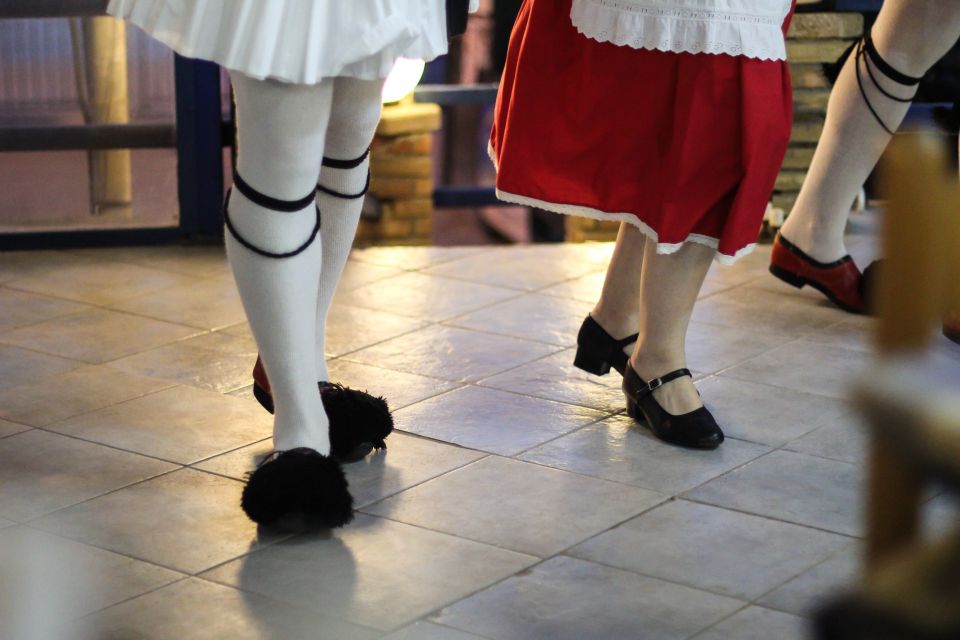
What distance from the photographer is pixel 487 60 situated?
5.00 m

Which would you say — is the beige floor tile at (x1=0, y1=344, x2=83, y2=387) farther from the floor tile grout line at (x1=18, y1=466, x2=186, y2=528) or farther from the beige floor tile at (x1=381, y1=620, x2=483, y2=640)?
the beige floor tile at (x1=381, y1=620, x2=483, y2=640)

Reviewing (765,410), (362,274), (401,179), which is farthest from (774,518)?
(401,179)

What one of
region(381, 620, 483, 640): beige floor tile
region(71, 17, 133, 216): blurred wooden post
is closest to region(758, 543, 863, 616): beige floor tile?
region(381, 620, 483, 640): beige floor tile

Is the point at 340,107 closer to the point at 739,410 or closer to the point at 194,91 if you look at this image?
the point at 739,410

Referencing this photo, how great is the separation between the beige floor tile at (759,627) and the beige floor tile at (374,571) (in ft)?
0.95

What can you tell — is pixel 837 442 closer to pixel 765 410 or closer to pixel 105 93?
pixel 765 410

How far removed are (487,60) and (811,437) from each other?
3001mm

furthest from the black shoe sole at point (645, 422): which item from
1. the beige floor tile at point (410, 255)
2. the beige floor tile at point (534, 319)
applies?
the beige floor tile at point (410, 255)

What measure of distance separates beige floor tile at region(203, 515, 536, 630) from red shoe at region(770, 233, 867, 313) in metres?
1.50

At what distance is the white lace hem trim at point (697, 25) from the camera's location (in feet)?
6.61

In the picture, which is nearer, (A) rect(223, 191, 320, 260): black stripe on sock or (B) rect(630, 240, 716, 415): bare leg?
(A) rect(223, 191, 320, 260): black stripe on sock

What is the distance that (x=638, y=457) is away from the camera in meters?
2.18

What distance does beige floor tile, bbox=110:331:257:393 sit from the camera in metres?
2.53

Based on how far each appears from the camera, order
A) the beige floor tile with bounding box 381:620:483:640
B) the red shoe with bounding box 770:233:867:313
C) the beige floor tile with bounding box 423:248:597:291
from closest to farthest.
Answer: the beige floor tile with bounding box 381:620:483:640
the red shoe with bounding box 770:233:867:313
the beige floor tile with bounding box 423:248:597:291
